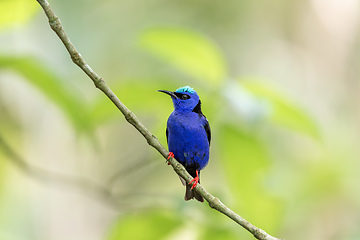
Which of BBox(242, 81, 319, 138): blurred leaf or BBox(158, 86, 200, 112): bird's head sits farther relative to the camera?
BBox(158, 86, 200, 112): bird's head

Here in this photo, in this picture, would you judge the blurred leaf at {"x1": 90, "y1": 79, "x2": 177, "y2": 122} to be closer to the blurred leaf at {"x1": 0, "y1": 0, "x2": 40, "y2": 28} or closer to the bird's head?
the blurred leaf at {"x1": 0, "y1": 0, "x2": 40, "y2": 28}

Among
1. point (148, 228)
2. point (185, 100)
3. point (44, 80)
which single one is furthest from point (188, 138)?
point (44, 80)

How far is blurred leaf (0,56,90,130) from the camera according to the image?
2.51m

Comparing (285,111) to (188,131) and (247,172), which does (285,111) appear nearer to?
(247,172)

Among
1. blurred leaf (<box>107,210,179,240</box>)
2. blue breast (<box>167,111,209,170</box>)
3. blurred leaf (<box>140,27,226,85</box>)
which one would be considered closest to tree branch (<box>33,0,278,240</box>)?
blurred leaf (<box>107,210,179,240</box>)

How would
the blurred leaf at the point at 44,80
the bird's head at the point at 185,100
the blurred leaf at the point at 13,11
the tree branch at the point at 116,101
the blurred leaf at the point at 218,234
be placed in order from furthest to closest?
the bird's head at the point at 185,100, the blurred leaf at the point at 218,234, the blurred leaf at the point at 13,11, the blurred leaf at the point at 44,80, the tree branch at the point at 116,101

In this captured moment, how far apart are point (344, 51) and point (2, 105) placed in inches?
227

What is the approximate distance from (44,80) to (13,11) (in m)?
0.52

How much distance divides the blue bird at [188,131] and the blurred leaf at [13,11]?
1.45 meters

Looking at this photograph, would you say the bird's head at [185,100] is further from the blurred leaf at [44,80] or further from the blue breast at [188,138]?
the blurred leaf at [44,80]

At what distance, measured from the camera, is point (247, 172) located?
2.80m

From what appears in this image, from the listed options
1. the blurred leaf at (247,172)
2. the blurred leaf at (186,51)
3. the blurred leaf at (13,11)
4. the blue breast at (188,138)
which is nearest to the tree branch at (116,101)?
the blurred leaf at (247,172)

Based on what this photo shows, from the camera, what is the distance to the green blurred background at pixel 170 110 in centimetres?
283

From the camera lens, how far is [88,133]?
283 centimetres
